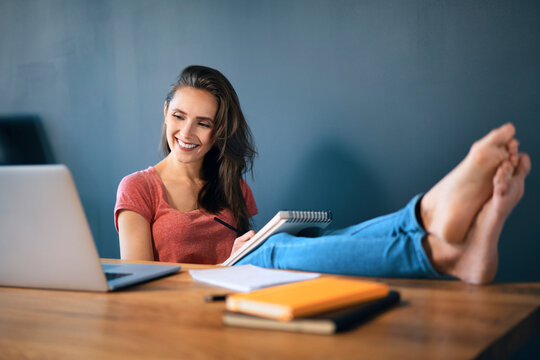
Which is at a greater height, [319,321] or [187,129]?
[187,129]

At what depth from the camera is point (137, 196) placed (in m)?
1.75

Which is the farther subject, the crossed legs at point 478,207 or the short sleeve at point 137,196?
the short sleeve at point 137,196

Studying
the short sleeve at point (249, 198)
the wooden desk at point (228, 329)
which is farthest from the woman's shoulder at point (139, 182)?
the wooden desk at point (228, 329)

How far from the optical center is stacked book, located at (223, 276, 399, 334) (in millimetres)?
620

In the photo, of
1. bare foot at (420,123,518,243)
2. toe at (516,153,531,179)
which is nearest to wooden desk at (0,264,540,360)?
bare foot at (420,123,518,243)

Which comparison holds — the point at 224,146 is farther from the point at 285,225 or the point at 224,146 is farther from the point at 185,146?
the point at 285,225

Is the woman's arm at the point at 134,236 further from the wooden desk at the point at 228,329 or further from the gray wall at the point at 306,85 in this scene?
the wooden desk at the point at 228,329

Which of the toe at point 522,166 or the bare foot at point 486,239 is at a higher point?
the toe at point 522,166

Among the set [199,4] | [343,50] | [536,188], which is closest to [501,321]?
[536,188]

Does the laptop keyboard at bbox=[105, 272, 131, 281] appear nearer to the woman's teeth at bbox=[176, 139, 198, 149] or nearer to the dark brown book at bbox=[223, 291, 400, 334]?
the dark brown book at bbox=[223, 291, 400, 334]

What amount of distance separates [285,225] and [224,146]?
74cm

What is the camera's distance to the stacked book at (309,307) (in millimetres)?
620

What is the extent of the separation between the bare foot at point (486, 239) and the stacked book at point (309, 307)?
0.26m

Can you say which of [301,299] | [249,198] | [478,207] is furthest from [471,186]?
[249,198]
